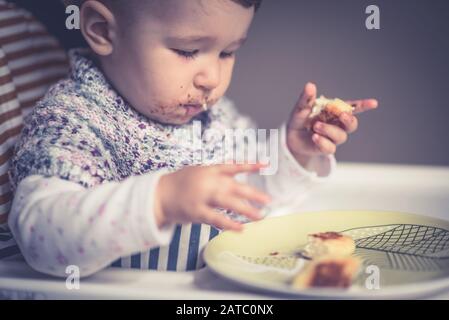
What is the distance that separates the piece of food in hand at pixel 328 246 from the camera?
24.7 inches

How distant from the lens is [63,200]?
1.92ft

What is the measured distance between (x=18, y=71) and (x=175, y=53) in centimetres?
24

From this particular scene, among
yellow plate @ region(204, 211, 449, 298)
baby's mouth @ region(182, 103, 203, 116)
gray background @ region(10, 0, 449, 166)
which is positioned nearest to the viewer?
yellow plate @ region(204, 211, 449, 298)

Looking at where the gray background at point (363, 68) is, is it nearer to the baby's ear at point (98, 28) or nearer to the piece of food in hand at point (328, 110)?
the piece of food in hand at point (328, 110)

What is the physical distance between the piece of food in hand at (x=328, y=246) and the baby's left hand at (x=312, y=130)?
0.20m

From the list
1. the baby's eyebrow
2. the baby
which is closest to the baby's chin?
the baby

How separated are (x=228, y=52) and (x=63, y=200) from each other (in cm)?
29

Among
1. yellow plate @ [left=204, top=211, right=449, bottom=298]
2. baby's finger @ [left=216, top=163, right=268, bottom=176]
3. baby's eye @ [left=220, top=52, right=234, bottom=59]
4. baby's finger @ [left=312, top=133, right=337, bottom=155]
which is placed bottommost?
yellow plate @ [left=204, top=211, right=449, bottom=298]

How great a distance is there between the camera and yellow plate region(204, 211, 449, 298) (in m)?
0.54

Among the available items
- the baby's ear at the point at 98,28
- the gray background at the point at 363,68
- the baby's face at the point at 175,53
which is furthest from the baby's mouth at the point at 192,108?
the gray background at the point at 363,68

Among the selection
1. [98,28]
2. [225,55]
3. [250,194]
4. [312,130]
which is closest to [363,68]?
[312,130]

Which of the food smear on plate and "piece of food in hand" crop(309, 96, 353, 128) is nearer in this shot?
the food smear on plate

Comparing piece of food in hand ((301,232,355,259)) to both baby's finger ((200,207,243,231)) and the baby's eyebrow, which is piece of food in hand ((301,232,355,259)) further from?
the baby's eyebrow

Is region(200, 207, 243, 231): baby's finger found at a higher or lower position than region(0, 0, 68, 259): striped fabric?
lower
